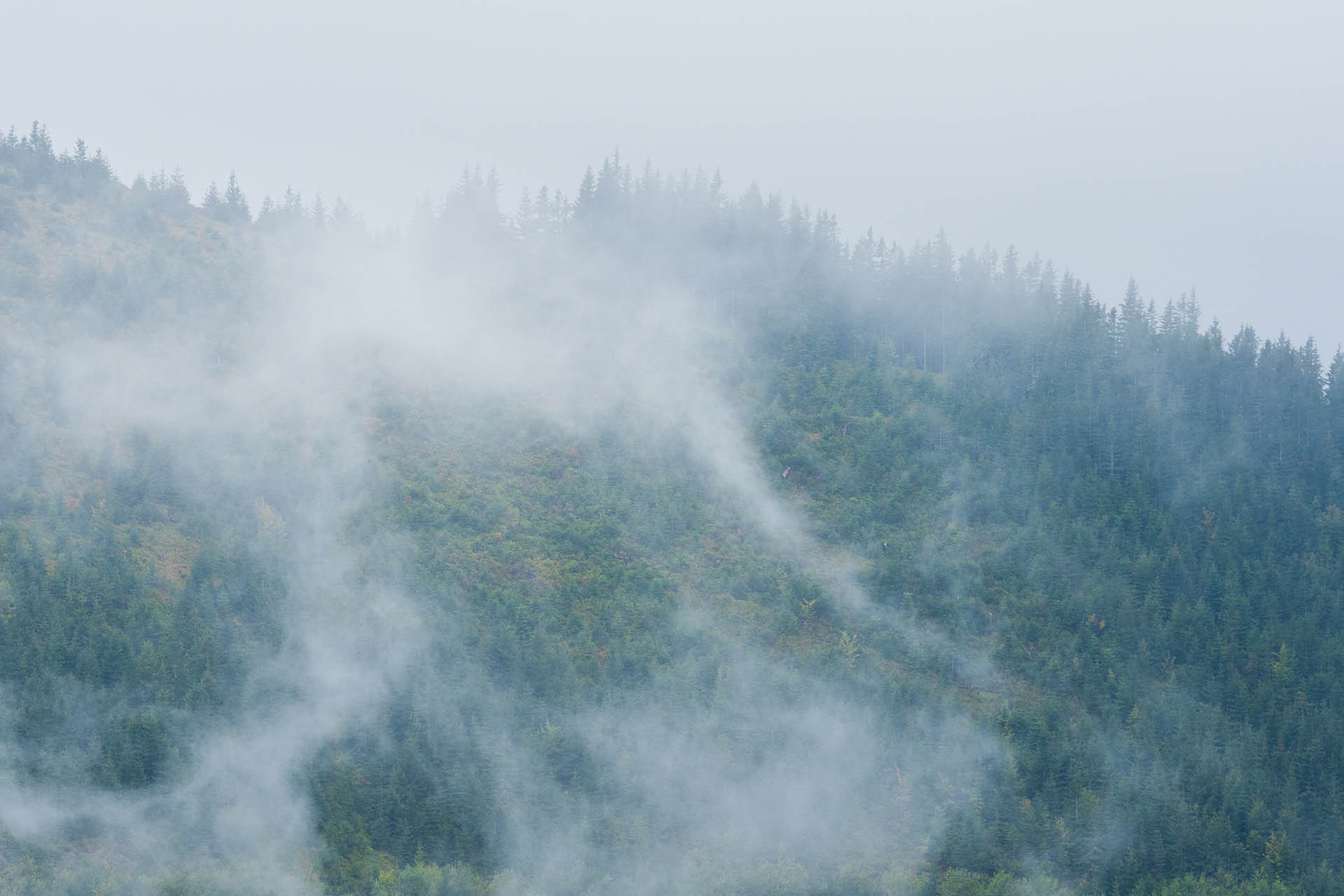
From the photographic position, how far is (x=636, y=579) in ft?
202

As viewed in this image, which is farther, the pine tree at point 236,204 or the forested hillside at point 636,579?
the pine tree at point 236,204

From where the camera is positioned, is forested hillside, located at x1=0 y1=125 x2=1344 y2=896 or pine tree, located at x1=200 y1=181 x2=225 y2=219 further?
pine tree, located at x1=200 y1=181 x2=225 y2=219

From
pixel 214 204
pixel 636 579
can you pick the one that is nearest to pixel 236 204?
pixel 214 204

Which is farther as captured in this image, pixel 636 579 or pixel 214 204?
pixel 214 204

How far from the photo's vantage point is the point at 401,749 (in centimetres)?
4812

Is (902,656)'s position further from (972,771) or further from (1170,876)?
(1170,876)

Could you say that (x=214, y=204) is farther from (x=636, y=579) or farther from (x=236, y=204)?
(x=636, y=579)

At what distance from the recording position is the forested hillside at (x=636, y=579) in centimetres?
4597

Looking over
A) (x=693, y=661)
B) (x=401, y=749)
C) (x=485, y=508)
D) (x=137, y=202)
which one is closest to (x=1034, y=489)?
(x=693, y=661)

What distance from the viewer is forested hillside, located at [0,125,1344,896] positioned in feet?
151

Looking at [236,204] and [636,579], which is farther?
[236,204]

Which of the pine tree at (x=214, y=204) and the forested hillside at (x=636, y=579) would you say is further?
the pine tree at (x=214, y=204)

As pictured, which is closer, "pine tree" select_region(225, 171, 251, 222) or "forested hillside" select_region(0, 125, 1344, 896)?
"forested hillside" select_region(0, 125, 1344, 896)

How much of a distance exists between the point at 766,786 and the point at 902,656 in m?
12.4
